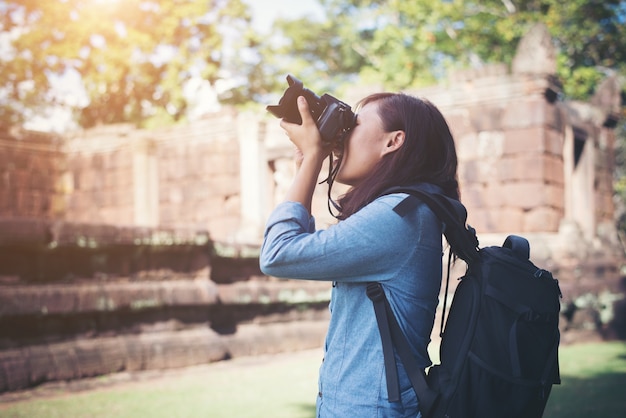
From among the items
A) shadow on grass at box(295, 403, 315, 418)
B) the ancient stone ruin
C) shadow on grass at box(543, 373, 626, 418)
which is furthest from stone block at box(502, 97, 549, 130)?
shadow on grass at box(295, 403, 315, 418)

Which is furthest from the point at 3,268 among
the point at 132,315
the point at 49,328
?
the point at 132,315

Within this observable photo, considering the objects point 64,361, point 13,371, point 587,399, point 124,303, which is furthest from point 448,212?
point 124,303

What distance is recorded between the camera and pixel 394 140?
178 centimetres

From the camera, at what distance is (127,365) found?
5539mm

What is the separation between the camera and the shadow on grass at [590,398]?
4.49 meters

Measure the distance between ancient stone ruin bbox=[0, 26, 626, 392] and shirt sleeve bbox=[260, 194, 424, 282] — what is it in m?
3.73

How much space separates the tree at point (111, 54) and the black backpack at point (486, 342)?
21.8m

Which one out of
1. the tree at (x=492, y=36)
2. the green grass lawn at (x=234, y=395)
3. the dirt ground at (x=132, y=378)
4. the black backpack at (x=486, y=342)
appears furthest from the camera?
the tree at (x=492, y=36)

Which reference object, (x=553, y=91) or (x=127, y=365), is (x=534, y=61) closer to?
(x=553, y=91)

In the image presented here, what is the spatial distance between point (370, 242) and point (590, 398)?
13.0 ft

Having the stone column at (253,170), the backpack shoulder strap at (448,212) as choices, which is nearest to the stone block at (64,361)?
the backpack shoulder strap at (448,212)

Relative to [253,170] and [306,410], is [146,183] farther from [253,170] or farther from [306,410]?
[306,410]

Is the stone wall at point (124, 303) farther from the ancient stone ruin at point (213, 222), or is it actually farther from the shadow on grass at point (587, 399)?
the shadow on grass at point (587, 399)

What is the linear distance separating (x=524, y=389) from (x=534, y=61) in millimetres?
9818
